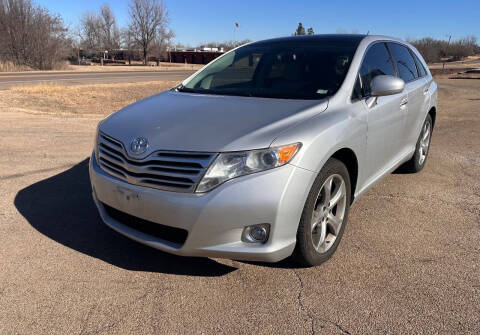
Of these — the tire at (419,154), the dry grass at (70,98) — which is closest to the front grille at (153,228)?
the tire at (419,154)

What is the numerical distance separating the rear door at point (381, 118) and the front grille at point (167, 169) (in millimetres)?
1603

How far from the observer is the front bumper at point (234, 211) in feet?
7.83

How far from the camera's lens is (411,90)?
4324 mm

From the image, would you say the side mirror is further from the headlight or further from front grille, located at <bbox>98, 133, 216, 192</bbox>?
front grille, located at <bbox>98, 133, 216, 192</bbox>

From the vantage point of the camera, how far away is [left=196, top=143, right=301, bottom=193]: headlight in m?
2.42

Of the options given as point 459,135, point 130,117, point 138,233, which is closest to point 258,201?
point 138,233

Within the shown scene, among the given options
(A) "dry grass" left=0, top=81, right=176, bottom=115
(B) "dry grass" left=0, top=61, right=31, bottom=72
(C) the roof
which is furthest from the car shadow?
(B) "dry grass" left=0, top=61, right=31, bottom=72

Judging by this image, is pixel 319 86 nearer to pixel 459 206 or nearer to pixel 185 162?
pixel 185 162

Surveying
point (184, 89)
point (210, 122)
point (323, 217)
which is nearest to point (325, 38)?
point (184, 89)

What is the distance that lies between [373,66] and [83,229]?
3.07 m

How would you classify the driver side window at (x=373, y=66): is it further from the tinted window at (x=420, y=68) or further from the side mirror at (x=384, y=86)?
the tinted window at (x=420, y=68)

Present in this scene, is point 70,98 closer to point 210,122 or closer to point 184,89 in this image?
point 184,89

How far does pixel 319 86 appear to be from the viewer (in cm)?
335

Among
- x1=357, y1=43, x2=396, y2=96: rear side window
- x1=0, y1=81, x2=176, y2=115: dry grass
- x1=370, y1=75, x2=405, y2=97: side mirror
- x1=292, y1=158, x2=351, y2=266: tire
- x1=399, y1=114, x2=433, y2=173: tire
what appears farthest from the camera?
x1=0, y1=81, x2=176, y2=115: dry grass
